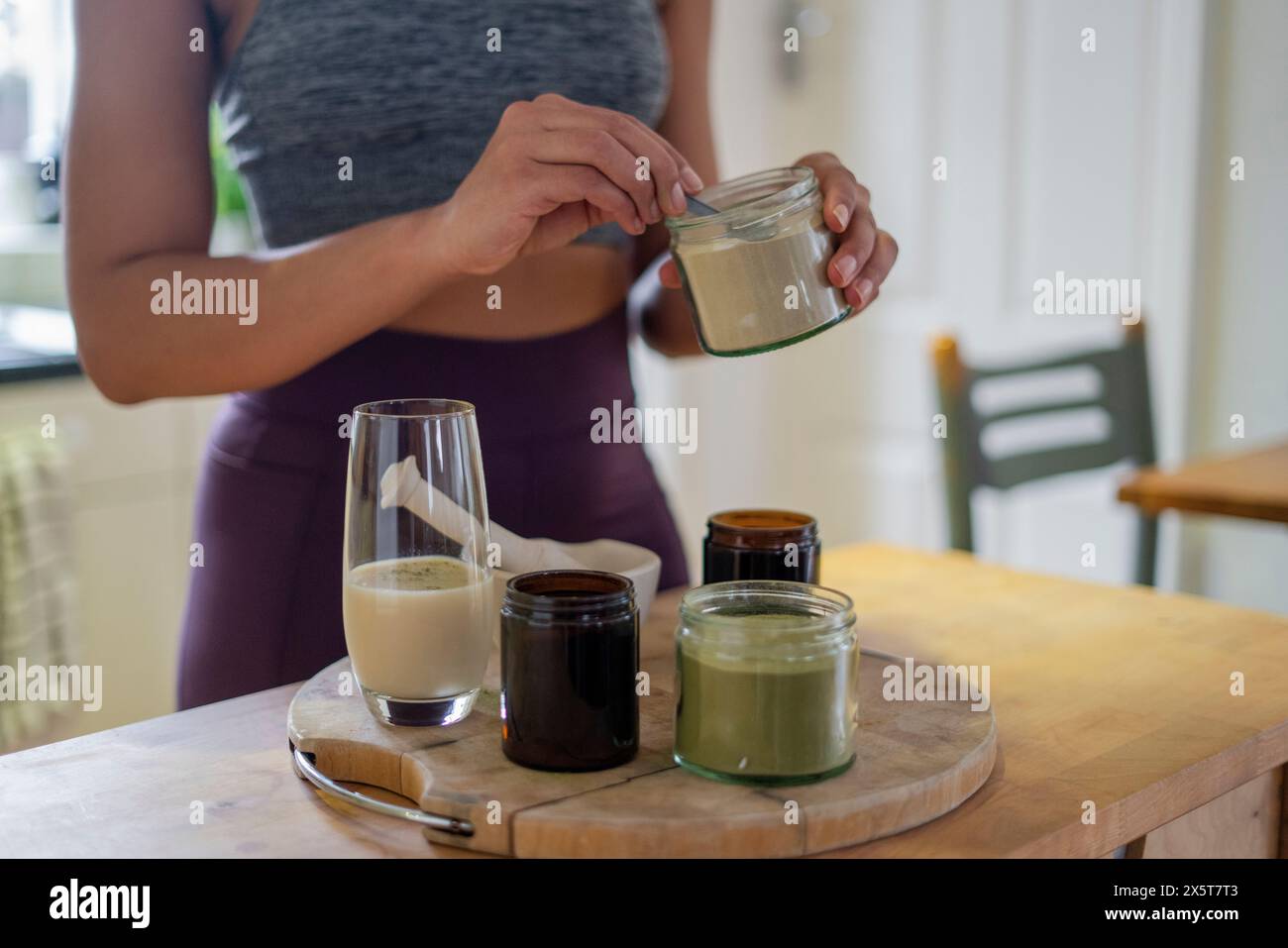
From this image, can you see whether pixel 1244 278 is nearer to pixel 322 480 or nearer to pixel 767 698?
pixel 322 480

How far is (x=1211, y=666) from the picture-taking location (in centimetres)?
91

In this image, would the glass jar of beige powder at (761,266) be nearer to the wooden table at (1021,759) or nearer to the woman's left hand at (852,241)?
the woman's left hand at (852,241)

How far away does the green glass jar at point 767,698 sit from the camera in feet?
A: 2.14

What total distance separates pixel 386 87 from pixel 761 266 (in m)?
0.37

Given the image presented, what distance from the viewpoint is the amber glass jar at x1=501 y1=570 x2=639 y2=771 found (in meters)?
0.67

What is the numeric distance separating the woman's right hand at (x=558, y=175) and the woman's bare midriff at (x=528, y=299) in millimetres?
182

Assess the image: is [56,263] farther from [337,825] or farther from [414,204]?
[337,825]

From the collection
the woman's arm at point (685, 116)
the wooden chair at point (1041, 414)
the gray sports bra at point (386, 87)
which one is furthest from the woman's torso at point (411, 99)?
the wooden chair at point (1041, 414)

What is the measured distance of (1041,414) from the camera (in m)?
1.92

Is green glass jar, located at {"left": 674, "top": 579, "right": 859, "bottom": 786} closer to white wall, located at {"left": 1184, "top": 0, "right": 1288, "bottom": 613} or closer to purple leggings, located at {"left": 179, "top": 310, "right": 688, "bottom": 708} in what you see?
purple leggings, located at {"left": 179, "top": 310, "right": 688, "bottom": 708}

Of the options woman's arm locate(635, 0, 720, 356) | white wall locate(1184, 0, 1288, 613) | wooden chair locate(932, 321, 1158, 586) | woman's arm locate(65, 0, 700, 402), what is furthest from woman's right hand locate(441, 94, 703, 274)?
white wall locate(1184, 0, 1288, 613)

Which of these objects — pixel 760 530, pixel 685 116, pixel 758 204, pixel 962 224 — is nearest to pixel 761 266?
pixel 758 204

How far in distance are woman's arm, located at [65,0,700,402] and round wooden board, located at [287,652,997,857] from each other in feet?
0.91
